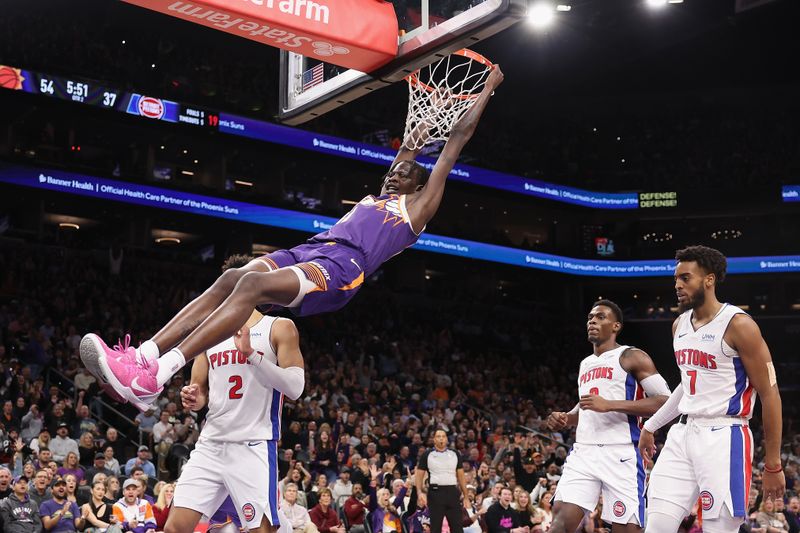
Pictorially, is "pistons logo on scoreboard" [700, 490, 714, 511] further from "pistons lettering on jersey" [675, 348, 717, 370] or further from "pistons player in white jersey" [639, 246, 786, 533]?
"pistons lettering on jersey" [675, 348, 717, 370]

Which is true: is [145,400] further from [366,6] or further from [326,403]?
[326,403]

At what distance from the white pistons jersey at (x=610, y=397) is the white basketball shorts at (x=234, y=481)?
9.23ft

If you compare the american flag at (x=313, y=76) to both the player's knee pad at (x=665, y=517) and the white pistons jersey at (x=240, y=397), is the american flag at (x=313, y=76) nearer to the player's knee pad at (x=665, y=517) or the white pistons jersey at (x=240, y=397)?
the white pistons jersey at (x=240, y=397)

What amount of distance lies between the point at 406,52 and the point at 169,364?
145 inches

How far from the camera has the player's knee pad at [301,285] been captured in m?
5.36

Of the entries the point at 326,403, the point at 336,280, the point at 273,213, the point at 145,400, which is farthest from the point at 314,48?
the point at 273,213

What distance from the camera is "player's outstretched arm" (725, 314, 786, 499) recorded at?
5.49m

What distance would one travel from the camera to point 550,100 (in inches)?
1527

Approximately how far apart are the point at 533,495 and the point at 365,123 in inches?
673

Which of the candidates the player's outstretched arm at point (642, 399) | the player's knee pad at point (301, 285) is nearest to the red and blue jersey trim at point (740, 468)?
the player's outstretched arm at point (642, 399)

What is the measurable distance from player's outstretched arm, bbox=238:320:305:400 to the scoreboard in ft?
59.7

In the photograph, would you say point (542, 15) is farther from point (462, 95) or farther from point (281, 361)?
point (281, 361)

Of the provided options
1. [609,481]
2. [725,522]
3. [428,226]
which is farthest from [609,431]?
[428,226]

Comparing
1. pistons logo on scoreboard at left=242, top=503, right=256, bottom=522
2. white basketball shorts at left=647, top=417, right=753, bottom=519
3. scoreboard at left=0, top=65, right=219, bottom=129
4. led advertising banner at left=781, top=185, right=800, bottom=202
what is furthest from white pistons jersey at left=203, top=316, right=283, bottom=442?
led advertising banner at left=781, top=185, right=800, bottom=202
